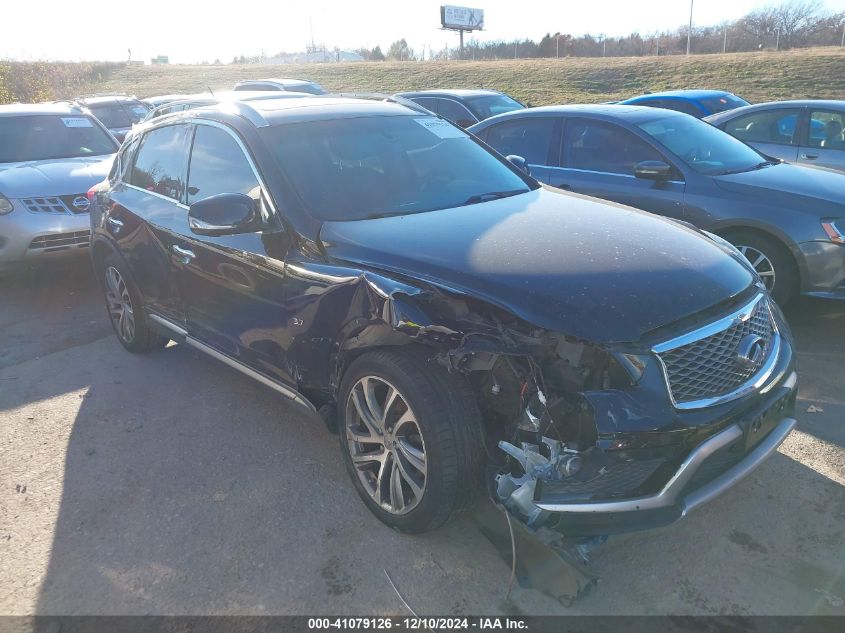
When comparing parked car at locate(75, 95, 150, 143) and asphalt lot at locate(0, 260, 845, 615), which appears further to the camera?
parked car at locate(75, 95, 150, 143)

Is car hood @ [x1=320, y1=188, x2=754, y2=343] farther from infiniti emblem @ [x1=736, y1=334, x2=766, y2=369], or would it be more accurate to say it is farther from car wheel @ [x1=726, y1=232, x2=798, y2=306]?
car wheel @ [x1=726, y1=232, x2=798, y2=306]

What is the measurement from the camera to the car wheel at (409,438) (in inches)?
110

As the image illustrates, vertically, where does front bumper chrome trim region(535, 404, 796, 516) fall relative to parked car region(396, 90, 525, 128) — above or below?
below

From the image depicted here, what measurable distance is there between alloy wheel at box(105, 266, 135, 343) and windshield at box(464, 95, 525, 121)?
7949mm

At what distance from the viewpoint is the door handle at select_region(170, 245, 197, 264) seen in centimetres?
414

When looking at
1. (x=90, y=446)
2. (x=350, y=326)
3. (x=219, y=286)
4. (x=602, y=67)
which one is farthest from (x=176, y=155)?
(x=602, y=67)

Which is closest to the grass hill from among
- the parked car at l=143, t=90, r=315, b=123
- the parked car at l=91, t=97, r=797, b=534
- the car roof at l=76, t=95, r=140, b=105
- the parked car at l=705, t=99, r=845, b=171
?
the car roof at l=76, t=95, r=140, b=105

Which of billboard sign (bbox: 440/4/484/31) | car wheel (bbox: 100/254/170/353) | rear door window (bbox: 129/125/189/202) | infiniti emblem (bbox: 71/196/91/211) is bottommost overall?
car wheel (bbox: 100/254/170/353)

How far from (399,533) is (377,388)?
2.18ft

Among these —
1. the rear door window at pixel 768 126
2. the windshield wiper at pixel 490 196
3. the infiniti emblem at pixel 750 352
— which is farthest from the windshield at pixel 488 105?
the infiniti emblem at pixel 750 352

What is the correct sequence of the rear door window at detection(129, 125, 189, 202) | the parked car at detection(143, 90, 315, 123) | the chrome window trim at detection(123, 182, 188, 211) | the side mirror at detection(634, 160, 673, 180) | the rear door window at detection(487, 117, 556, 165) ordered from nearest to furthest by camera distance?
the chrome window trim at detection(123, 182, 188, 211) < the rear door window at detection(129, 125, 189, 202) < the parked car at detection(143, 90, 315, 123) < the side mirror at detection(634, 160, 673, 180) < the rear door window at detection(487, 117, 556, 165)

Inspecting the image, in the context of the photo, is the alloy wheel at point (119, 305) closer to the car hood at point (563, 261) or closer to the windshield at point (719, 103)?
the car hood at point (563, 261)

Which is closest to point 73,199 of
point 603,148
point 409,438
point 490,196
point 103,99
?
point 490,196

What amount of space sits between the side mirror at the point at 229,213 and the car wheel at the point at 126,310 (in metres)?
1.70
